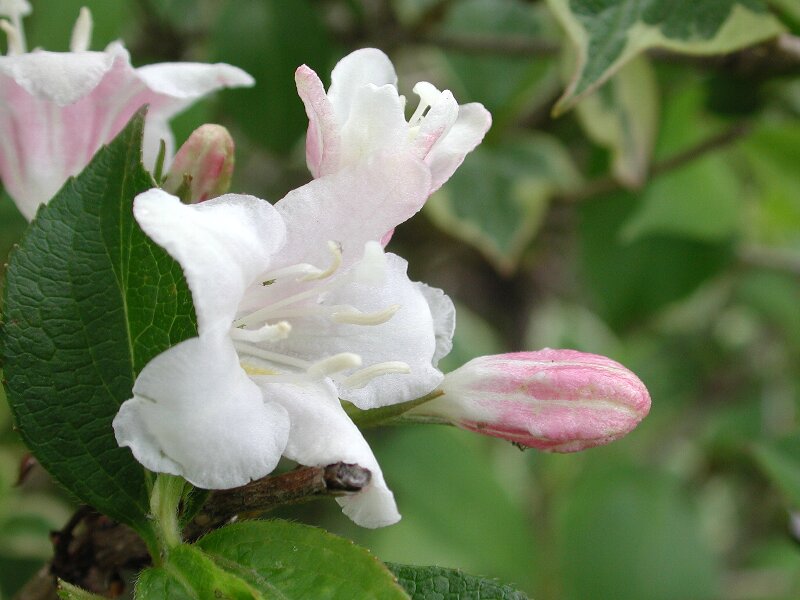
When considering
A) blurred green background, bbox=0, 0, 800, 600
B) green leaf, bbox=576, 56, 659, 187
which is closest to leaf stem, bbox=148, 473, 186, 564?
blurred green background, bbox=0, 0, 800, 600

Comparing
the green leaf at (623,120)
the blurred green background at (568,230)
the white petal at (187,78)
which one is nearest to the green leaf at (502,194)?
the blurred green background at (568,230)

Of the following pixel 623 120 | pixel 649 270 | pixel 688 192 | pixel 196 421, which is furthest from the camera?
pixel 649 270

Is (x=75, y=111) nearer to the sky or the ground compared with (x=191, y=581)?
nearer to the sky

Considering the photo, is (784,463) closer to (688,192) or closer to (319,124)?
(688,192)

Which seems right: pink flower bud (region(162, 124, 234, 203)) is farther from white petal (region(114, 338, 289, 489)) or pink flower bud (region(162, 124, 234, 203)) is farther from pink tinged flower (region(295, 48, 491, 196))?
white petal (region(114, 338, 289, 489))

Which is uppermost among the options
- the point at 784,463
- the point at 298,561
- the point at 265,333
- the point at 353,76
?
the point at 353,76

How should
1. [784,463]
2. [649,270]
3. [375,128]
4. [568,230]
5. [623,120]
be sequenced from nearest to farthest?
[375,128], [784,463], [623,120], [649,270], [568,230]

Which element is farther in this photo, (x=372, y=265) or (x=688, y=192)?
(x=688, y=192)

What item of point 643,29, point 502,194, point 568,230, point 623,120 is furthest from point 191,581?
point 568,230
